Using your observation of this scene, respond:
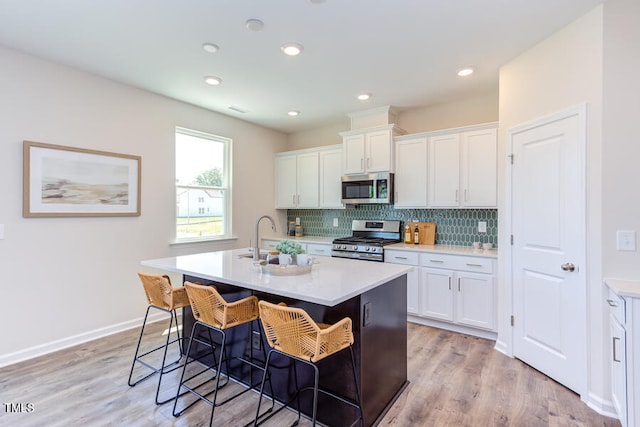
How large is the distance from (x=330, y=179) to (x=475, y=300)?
2578mm

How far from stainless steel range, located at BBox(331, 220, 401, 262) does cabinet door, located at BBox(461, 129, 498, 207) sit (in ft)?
3.55

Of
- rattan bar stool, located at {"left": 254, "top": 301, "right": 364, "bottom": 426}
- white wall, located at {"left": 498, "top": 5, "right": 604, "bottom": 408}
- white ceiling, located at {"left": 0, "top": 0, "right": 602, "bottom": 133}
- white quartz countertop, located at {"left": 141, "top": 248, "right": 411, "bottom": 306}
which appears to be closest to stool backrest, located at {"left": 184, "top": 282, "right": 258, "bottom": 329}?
white quartz countertop, located at {"left": 141, "top": 248, "right": 411, "bottom": 306}

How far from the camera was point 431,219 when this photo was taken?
169 inches

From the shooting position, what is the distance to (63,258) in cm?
310

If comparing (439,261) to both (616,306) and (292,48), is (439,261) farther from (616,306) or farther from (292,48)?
(292,48)

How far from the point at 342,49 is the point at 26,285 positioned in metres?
3.54

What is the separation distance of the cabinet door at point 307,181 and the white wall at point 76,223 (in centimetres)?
162

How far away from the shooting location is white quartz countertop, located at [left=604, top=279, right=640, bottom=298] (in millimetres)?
1817

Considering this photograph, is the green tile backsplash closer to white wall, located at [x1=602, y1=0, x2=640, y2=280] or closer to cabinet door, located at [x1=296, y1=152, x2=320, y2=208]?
cabinet door, located at [x1=296, y1=152, x2=320, y2=208]

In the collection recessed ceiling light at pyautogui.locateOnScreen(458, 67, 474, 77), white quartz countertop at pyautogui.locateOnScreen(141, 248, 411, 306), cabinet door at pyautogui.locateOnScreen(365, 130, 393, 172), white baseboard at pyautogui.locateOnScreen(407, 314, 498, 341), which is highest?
recessed ceiling light at pyautogui.locateOnScreen(458, 67, 474, 77)

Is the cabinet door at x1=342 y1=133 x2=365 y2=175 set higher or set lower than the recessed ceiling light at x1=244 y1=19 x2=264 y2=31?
lower

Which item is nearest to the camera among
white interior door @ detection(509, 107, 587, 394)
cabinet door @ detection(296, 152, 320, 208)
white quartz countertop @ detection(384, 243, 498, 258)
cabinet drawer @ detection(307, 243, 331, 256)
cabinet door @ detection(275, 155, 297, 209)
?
white interior door @ detection(509, 107, 587, 394)

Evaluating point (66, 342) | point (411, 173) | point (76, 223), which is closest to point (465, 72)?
point (411, 173)

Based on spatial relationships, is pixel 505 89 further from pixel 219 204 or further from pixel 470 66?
pixel 219 204
